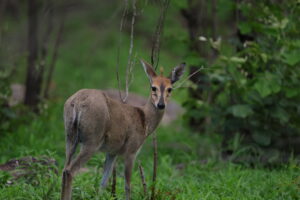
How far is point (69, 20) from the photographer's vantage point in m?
19.1

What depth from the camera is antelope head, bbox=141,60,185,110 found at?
5371mm

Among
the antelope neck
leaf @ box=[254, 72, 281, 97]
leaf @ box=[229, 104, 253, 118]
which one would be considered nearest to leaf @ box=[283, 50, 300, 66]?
leaf @ box=[254, 72, 281, 97]

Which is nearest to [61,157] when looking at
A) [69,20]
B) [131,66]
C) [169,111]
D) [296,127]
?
[131,66]

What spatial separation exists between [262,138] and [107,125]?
3.20 meters

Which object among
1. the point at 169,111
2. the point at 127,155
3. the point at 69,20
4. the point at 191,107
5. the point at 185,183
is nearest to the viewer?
the point at 127,155

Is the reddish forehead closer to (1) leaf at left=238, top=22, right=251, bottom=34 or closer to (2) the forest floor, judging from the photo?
(2) the forest floor

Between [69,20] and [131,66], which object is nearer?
[131,66]

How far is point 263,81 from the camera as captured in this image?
678 centimetres

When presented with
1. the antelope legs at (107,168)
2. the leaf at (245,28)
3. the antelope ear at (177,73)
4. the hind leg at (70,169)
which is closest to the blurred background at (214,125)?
the leaf at (245,28)

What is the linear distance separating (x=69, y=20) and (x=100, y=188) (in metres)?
14.7

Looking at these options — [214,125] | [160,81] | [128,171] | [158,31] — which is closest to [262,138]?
[214,125]

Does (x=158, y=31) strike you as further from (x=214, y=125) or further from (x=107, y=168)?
(x=214, y=125)

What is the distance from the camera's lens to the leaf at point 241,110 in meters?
6.99

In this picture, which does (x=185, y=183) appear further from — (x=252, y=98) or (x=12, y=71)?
(x=12, y=71)
